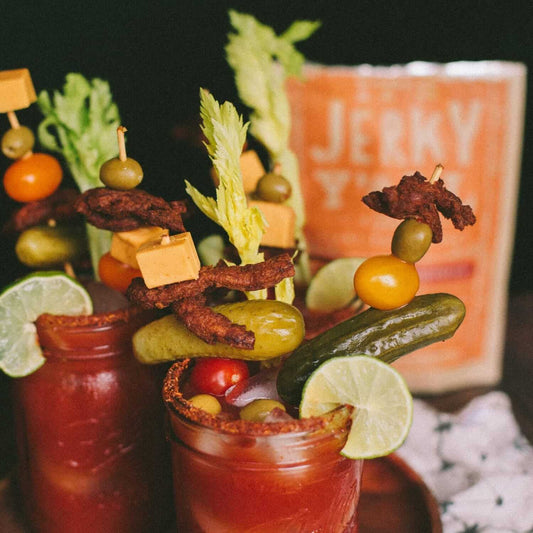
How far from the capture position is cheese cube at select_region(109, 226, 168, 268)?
3.20 feet

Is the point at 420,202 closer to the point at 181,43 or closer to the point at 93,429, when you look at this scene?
the point at 93,429

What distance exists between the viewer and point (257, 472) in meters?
0.79

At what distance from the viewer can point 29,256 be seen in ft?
3.59

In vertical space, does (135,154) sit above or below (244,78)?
below

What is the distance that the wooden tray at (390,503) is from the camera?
1.07 m

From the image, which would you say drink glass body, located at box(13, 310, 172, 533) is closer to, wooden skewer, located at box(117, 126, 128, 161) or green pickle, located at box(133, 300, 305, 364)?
green pickle, located at box(133, 300, 305, 364)

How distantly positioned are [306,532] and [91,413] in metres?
0.40

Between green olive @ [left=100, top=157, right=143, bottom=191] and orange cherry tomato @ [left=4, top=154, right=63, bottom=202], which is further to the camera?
orange cherry tomato @ [left=4, top=154, right=63, bottom=202]

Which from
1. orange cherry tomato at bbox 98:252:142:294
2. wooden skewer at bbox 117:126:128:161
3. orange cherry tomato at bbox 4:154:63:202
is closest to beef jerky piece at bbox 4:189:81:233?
orange cherry tomato at bbox 4:154:63:202

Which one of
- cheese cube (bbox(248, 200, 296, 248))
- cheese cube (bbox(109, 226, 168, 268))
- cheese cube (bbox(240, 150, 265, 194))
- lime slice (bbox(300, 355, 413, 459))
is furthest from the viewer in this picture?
cheese cube (bbox(240, 150, 265, 194))

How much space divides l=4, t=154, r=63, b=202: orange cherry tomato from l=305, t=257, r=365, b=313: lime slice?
0.50 meters

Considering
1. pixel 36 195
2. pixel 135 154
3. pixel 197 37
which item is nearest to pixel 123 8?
pixel 197 37

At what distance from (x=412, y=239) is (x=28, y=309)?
0.59 m

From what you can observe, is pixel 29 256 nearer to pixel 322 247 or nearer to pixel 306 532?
pixel 306 532
